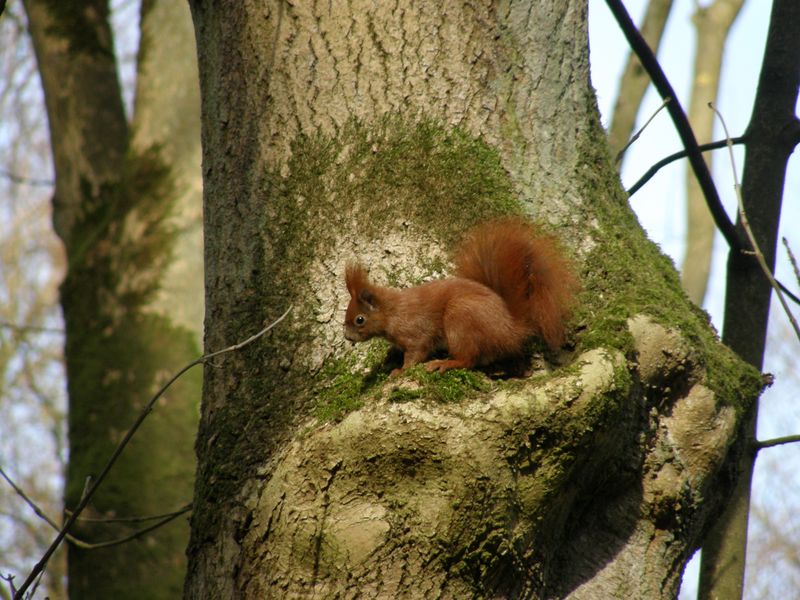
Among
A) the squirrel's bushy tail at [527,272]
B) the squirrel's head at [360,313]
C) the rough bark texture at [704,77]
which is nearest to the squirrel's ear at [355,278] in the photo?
the squirrel's head at [360,313]

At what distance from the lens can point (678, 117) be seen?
2691 millimetres

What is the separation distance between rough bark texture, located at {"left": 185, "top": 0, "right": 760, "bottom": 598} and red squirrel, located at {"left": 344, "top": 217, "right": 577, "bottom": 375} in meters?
0.05

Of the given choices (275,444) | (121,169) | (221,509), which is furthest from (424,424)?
(121,169)

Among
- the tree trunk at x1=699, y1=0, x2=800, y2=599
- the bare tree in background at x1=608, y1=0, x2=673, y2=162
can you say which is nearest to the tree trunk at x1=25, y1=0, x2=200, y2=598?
the bare tree in background at x1=608, y1=0, x2=673, y2=162

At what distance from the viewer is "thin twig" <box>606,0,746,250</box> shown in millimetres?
2607

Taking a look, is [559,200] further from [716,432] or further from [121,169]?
[121,169]

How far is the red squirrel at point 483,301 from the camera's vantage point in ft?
6.01

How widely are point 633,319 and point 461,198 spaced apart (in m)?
0.48

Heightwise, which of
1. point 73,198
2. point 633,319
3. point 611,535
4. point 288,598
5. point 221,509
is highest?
point 73,198

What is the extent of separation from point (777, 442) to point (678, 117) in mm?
1043

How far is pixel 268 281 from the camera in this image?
77.0 inches

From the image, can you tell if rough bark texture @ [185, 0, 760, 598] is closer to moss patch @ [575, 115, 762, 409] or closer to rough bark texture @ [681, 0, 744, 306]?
moss patch @ [575, 115, 762, 409]

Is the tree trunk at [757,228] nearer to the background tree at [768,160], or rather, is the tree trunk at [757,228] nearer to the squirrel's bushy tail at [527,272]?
the background tree at [768,160]

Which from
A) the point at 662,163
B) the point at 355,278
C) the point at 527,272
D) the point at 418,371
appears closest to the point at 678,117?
the point at 662,163
